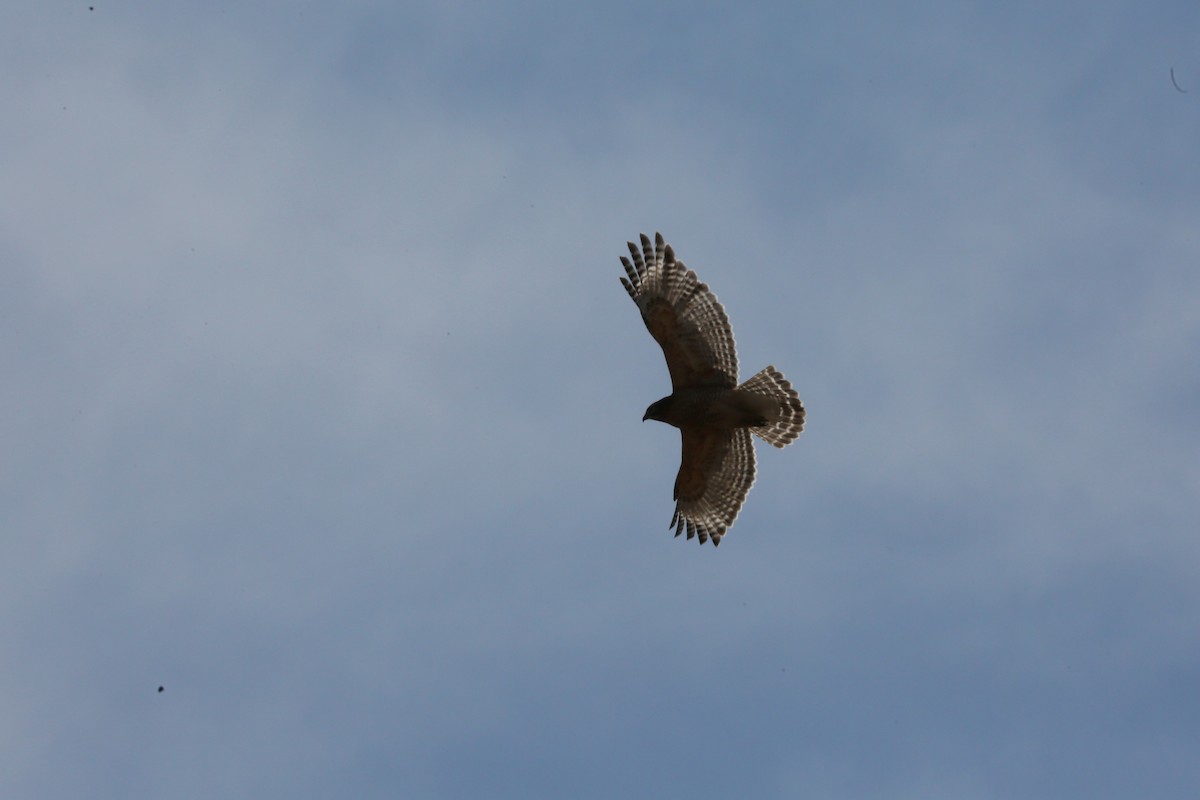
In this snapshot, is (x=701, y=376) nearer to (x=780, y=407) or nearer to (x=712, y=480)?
(x=780, y=407)

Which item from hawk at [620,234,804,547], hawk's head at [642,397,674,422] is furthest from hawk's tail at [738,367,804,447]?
hawk's head at [642,397,674,422]

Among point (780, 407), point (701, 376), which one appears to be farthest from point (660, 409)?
point (780, 407)

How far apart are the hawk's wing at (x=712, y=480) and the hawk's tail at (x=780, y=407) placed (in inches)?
16.2

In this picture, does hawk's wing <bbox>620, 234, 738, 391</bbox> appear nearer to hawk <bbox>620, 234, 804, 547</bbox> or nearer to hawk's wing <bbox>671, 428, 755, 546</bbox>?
hawk <bbox>620, 234, 804, 547</bbox>

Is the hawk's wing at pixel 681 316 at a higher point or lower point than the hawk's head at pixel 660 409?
higher

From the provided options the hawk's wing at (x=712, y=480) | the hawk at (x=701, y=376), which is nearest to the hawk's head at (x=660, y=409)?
the hawk at (x=701, y=376)

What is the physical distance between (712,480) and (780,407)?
1773mm

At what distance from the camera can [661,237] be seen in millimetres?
23781

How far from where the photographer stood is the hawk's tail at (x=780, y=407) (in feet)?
78.5

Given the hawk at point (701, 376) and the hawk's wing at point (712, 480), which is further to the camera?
the hawk's wing at point (712, 480)

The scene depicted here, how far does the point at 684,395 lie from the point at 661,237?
7.64ft

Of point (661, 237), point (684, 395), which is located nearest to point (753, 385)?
point (684, 395)

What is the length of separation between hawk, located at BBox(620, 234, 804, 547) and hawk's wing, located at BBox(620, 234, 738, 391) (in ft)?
0.05

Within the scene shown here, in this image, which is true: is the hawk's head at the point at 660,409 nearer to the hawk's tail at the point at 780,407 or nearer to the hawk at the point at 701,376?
the hawk at the point at 701,376
